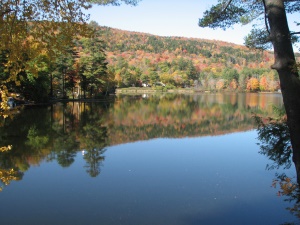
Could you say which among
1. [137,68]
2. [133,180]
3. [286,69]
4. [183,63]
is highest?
[183,63]

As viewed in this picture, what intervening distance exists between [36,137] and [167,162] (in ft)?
20.4

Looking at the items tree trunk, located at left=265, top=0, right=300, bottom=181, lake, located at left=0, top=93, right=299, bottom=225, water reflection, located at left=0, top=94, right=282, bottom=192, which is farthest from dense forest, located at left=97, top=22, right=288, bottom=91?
tree trunk, located at left=265, top=0, right=300, bottom=181

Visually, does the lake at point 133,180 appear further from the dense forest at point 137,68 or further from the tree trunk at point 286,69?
the dense forest at point 137,68

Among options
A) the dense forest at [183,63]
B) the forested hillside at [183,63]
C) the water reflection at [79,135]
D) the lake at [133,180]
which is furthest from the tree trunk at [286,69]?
the forested hillside at [183,63]

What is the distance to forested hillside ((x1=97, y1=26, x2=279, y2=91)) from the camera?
279ft

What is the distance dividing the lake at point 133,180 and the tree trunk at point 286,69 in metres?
2.52

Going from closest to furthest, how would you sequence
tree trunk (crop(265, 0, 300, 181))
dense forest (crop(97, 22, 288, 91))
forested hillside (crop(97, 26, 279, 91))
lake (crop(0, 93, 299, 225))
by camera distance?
tree trunk (crop(265, 0, 300, 181)) < lake (crop(0, 93, 299, 225)) < dense forest (crop(97, 22, 288, 91)) < forested hillside (crop(97, 26, 279, 91))

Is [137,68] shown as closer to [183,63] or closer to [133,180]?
[183,63]

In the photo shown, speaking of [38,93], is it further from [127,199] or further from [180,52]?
[180,52]

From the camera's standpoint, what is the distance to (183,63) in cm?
10856

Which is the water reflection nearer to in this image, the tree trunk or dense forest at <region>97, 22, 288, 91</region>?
the tree trunk

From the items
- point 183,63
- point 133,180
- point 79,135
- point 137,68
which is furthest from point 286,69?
point 183,63

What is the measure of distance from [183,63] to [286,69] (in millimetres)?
106461

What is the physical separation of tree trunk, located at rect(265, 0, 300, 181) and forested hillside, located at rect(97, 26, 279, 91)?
36924 mm
